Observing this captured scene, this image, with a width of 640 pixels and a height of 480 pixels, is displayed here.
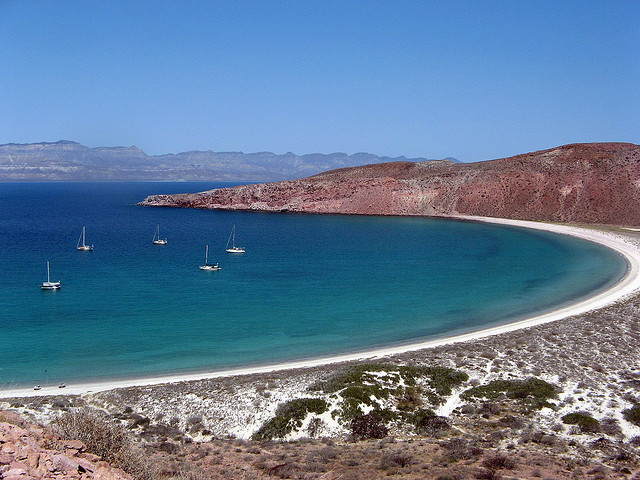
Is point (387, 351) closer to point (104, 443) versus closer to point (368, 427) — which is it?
point (368, 427)

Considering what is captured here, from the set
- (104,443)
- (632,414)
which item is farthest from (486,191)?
(104,443)

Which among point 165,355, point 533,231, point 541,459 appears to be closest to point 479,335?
point 541,459

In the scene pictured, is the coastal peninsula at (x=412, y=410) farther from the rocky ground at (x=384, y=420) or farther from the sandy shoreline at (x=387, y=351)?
the sandy shoreline at (x=387, y=351)

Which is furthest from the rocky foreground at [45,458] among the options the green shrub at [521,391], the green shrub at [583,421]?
the green shrub at [583,421]

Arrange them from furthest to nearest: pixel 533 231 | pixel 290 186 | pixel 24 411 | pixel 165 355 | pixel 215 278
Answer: pixel 290 186 < pixel 533 231 < pixel 215 278 < pixel 165 355 < pixel 24 411

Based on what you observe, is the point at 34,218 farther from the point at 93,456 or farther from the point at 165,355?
the point at 93,456

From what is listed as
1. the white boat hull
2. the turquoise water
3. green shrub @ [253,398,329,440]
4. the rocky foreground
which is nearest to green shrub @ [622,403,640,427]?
green shrub @ [253,398,329,440]

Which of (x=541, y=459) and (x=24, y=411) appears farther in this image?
(x=24, y=411)
